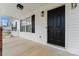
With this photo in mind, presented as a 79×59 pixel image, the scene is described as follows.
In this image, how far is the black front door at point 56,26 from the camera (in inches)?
181

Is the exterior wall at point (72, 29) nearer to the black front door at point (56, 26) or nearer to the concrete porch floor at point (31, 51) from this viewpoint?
the concrete porch floor at point (31, 51)

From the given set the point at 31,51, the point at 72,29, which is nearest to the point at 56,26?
the point at 72,29

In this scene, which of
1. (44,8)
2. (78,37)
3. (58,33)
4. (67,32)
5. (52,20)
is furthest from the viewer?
(44,8)

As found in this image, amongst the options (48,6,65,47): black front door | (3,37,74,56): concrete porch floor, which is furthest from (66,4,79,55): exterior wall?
(48,6,65,47): black front door

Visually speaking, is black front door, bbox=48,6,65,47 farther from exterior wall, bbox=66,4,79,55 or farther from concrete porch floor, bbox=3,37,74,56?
concrete porch floor, bbox=3,37,74,56

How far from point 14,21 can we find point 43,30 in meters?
7.05

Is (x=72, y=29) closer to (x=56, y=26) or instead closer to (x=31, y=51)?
(x=56, y=26)

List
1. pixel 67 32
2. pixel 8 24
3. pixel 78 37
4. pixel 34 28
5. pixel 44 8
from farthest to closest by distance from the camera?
pixel 8 24
pixel 34 28
pixel 44 8
pixel 67 32
pixel 78 37

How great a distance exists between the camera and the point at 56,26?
16.5 ft

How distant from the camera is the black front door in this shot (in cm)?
460

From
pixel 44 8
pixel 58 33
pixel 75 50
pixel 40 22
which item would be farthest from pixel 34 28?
pixel 75 50

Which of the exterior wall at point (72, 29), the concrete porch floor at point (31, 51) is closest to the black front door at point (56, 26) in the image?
the exterior wall at point (72, 29)

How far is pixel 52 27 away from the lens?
5359 mm

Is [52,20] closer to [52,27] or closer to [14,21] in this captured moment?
[52,27]
